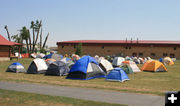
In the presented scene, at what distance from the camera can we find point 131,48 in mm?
63750

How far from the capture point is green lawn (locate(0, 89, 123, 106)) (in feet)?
26.0

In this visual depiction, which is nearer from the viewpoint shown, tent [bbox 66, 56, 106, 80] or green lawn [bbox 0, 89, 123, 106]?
green lawn [bbox 0, 89, 123, 106]

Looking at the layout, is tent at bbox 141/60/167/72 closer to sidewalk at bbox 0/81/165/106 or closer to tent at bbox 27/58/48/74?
tent at bbox 27/58/48/74

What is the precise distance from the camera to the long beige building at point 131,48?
60.7m

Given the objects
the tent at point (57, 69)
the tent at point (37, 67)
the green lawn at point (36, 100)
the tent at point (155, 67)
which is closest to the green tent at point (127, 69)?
the tent at point (155, 67)

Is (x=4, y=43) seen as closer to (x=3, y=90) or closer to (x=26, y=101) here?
(x=3, y=90)

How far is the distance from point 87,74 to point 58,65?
3487mm

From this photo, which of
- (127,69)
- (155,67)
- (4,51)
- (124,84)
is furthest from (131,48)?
(124,84)

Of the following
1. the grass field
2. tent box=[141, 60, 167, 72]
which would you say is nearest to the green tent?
tent box=[141, 60, 167, 72]

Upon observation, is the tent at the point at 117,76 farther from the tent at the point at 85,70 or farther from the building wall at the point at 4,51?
the building wall at the point at 4,51

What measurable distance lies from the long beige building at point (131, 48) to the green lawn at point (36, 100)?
50575 millimetres

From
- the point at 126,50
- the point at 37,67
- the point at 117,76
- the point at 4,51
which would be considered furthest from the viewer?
the point at 126,50

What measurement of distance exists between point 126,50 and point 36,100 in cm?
5749

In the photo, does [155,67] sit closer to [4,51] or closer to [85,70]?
[85,70]
